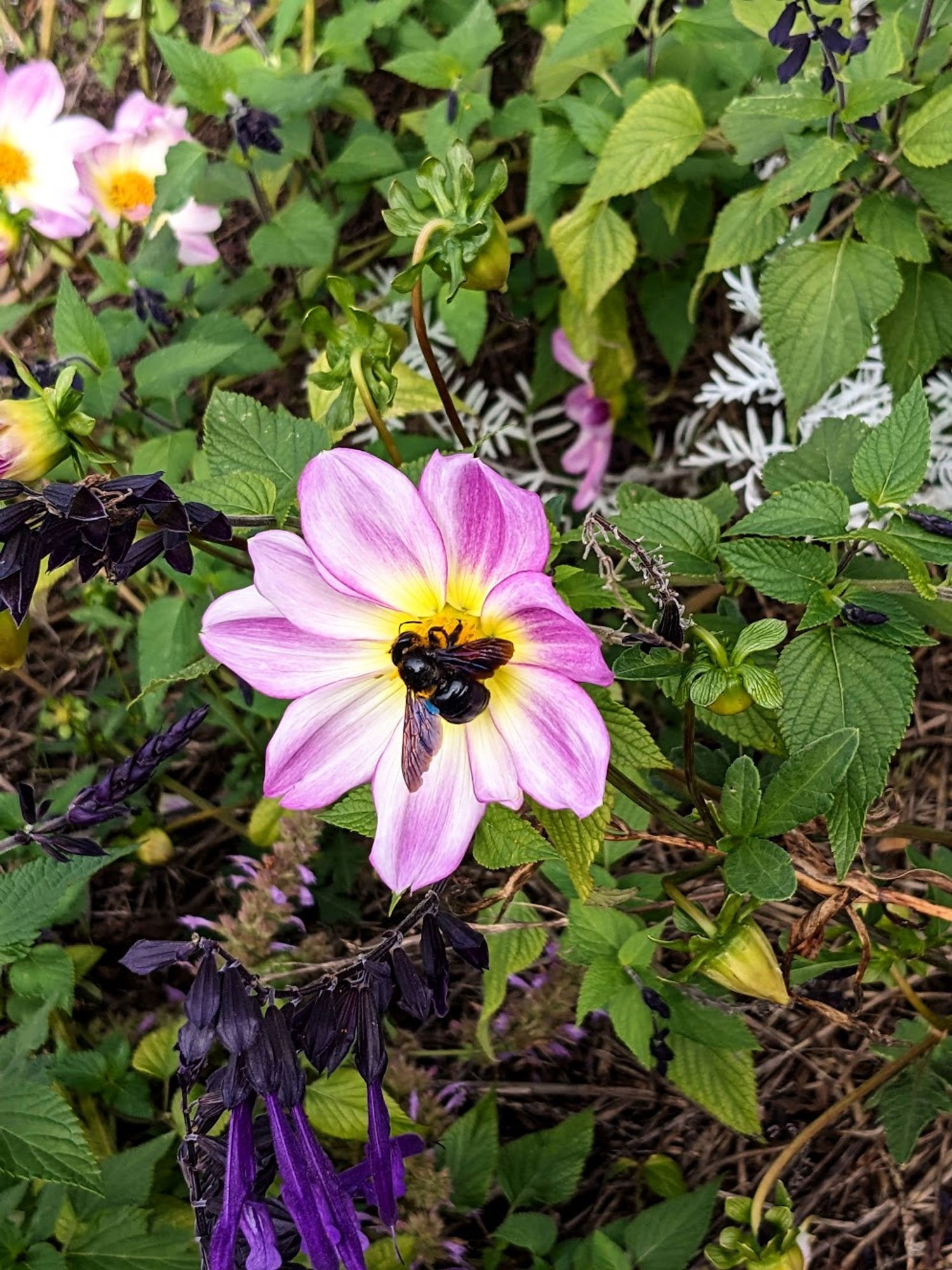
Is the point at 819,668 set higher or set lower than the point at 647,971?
higher

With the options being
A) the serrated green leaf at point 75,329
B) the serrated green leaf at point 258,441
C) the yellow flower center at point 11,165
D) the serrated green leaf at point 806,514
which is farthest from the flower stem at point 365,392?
the yellow flower center at point 11,165

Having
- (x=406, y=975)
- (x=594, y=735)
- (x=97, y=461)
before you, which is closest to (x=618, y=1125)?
(x=406, y=975)

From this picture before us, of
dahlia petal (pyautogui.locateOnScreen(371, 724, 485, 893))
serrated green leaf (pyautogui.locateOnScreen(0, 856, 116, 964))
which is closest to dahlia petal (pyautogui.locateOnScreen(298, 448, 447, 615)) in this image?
dahlia petal (pyautogui.locateOnScreen(371, 724, 485, 893))

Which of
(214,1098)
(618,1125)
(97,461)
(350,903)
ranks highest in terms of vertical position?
(97,461)

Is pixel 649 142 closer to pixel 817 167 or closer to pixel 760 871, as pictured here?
pixel 817 167

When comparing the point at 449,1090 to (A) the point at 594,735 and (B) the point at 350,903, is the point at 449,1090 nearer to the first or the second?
(B) the point at 350,903

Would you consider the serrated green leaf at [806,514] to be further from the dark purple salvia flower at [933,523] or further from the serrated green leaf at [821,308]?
the serrated green leaf at [821,308]
